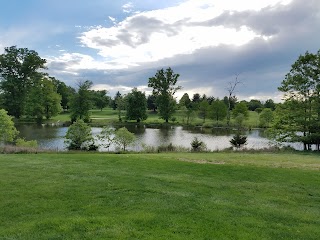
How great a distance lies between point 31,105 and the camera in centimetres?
6738

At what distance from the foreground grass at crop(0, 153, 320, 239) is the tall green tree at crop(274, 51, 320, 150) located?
53.6 ft

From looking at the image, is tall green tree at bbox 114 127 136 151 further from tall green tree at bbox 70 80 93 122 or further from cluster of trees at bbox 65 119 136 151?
tall green tree at bbox 70 80 93 122

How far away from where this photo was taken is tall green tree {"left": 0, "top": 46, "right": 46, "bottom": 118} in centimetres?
6931

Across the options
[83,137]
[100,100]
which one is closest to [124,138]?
[83,137]

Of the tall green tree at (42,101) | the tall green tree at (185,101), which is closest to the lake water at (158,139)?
the tall green tree at (42,101)

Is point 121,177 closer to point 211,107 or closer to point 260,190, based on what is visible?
point 260,190

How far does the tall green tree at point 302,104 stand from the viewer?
28.0 metres

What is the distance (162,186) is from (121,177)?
1.84 metres

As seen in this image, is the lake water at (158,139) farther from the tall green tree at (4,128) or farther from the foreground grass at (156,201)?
the foreground grass at (156,201)

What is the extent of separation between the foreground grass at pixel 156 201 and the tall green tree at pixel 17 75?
6195 cm

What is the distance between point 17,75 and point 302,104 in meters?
65.2

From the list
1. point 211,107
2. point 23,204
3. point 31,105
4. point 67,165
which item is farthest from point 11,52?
point 23,204

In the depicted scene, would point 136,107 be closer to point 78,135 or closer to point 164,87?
point 164,87

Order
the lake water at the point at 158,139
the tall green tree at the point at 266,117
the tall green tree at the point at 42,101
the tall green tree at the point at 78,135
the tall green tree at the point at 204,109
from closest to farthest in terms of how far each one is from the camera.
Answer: the tall green tree at the point at 78,135 → the lake water at the point at 158,139 → the tall green tree at the point at 266,117 → the tall green tree at the point at 42,101 → the tall green tree at the point at 204,109
